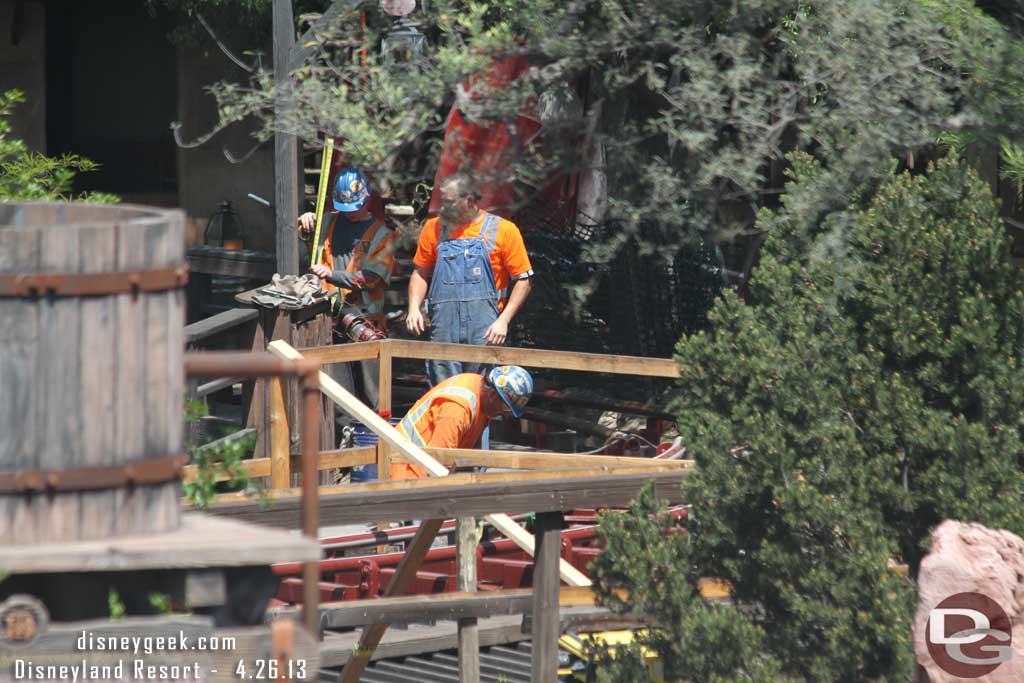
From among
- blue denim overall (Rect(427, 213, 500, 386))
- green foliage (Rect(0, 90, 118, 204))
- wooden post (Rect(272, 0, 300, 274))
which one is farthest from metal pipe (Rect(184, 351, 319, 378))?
wooden post (Rect(272, 0, 300, 274))

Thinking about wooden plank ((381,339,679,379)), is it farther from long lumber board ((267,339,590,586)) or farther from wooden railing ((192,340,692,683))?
long lumber board ((267,339,590,586))

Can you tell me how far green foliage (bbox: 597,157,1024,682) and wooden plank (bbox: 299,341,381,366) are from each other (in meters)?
2.19

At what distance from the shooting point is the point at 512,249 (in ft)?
28.8

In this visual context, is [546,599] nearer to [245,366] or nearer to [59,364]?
[245,366]

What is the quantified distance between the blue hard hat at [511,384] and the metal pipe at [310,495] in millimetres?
4106

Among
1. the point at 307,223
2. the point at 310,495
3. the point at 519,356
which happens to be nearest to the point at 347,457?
the point at 519,356

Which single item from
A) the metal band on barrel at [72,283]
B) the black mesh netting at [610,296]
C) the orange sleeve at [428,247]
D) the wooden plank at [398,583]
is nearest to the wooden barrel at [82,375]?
the metal band on barrel at [72,283]

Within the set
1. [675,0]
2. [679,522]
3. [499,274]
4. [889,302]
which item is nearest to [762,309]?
[889,302]

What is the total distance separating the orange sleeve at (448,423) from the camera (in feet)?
25.7

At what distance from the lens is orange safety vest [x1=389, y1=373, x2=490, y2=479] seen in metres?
7.89

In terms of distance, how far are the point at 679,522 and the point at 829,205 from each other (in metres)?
1.48

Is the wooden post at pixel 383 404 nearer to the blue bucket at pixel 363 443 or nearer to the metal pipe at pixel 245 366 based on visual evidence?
the blue bucket at pixel 363 443

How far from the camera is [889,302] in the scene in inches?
248

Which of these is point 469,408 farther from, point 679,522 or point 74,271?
point 74,271
